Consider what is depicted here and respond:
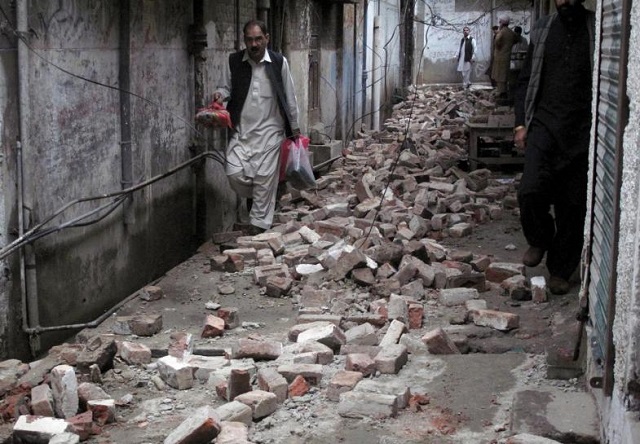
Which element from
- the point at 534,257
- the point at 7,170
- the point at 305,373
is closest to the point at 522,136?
the point at 534,257

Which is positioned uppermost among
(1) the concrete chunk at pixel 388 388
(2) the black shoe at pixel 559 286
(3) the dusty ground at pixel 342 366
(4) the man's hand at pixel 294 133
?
(4) the man's hand at pixel 294 133

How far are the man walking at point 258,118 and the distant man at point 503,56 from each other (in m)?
11.8

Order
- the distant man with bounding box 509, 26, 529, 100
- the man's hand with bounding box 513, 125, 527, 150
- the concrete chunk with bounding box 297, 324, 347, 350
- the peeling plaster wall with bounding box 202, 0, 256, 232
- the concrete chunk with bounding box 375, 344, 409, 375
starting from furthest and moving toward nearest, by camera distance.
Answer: the distant man with bounding box 509, 26, 529, 100 → the peeling plaster wall with bounding box 202, 0, 256, 232 → the man's hand with bounding box 513, 125, 527, 150 → the concrete chunk with bounding box 297, 324, 347, 350 → the concrete chunk with bounding box 375, 344, 409, 375

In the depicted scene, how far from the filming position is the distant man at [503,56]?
1925cm

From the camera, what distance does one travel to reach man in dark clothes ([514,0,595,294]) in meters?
5.90

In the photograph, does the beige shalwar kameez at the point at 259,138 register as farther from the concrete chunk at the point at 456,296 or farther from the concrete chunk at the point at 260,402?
the concrete chunk at the point at 260,402

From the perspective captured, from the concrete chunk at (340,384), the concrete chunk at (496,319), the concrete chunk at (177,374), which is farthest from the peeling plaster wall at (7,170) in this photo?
the concrete chunk at (496,319)

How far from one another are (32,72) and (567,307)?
3.66 metres

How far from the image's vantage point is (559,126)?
5.95 metres

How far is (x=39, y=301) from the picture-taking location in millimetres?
5715

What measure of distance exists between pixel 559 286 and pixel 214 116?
11.3 feet

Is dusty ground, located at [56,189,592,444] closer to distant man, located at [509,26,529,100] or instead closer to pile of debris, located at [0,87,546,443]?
pile of debris, located at [0,87,546,443]

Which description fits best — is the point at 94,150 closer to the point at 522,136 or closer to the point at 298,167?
the point at 298,167

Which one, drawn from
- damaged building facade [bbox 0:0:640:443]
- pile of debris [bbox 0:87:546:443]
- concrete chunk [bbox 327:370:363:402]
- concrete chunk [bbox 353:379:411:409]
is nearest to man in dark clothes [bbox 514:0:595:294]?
A: pile of debris [bbox 0:87:546:443]
